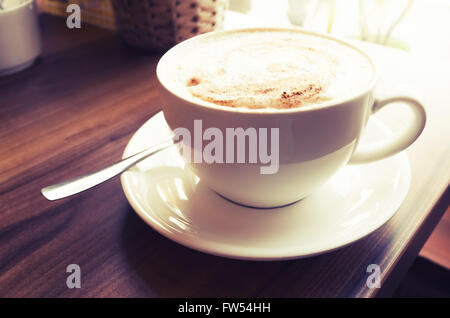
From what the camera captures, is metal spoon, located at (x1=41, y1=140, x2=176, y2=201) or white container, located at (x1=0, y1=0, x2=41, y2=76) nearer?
metal spoon, located at (x1=41, y1=140, x2=176, y2=201)

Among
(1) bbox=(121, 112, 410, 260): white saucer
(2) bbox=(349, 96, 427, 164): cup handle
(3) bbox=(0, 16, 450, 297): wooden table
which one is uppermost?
(2) bbox=(349, 96, 427, 164): cup handle

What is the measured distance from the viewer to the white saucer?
35cm

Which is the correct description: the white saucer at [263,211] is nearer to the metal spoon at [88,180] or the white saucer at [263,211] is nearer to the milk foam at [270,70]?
the metal spoon at [88,180]

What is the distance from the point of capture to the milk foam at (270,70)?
39 cm

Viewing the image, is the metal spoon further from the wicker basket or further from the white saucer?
the wicker basket

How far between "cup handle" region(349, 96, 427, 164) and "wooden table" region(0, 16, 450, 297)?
0.07 meters

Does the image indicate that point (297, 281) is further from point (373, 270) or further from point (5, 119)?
point (5, 119)

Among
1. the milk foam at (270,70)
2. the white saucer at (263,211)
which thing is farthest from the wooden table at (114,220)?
the milk foam at (270,70)

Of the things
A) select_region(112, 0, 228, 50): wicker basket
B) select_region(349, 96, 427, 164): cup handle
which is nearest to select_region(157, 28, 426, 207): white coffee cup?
select_region(349, 96, 427, 164): cup handle

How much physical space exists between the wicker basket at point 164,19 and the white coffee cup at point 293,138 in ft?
1.23

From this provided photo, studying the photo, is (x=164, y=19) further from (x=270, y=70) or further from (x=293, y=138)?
(x=293, y=138)

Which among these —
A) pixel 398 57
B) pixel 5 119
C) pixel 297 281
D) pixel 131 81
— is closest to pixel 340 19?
pixel 398 57
